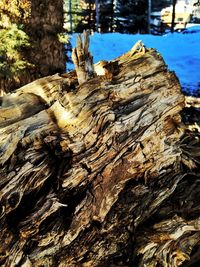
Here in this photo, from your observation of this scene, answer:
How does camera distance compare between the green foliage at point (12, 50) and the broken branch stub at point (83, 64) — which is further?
the green foliage at point (12, 50)

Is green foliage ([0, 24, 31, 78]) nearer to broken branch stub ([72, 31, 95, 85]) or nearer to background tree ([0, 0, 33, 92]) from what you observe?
background tree ([0, 0, 33, 92])

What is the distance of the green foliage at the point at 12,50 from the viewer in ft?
20.1

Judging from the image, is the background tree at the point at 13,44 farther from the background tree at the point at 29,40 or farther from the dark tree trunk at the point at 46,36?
the dark tree trunk at the point at 46,36

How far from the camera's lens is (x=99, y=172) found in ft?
13.5

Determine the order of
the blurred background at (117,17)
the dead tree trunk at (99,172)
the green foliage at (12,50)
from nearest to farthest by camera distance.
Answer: the dead tree trunk at (99,172)
the green foliage at (12,50)
the blurred background at (117,17)

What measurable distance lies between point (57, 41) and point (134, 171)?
315 centimetres

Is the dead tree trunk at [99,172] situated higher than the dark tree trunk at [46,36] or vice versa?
the dark tree trunk at [46,36]

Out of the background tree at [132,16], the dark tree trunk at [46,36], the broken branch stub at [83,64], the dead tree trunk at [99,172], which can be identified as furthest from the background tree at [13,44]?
the background tree at [132,16]

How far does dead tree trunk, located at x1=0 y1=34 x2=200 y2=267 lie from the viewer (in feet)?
12.7

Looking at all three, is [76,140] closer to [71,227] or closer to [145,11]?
[71,227]

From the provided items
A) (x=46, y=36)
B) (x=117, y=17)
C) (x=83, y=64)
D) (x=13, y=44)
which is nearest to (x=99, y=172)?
(x=83, y=64)

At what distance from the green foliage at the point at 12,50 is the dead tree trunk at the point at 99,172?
5.66 ft

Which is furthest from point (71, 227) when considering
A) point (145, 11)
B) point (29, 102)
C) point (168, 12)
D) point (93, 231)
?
point (168, 12)

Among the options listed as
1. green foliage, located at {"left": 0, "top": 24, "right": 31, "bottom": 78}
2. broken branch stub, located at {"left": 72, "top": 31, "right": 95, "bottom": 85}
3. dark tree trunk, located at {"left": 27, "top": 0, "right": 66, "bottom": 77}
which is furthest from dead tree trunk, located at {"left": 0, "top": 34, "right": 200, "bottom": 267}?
dark tree trunk, located at {"left": 27, "top": 0, "right": 66, "bottom": 77}
